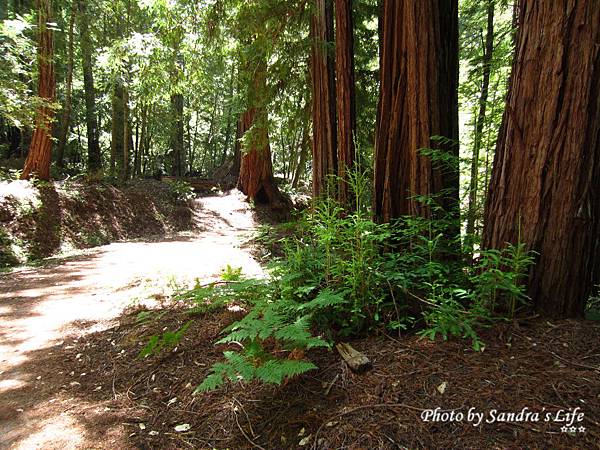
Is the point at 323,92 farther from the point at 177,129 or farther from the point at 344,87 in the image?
the point at 177,129

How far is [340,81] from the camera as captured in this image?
5.30m

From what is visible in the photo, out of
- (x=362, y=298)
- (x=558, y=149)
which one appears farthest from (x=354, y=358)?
(x=558, y=149)

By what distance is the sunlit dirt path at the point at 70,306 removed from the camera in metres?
2.48

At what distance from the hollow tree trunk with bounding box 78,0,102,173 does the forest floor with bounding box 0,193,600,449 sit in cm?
1291

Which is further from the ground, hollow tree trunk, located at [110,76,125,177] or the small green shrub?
hollow tree trunk, located at [110,76,125,177]

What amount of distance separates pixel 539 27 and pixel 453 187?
148cm

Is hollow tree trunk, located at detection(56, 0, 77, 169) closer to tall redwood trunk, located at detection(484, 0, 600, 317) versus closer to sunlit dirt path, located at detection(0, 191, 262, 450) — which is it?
sunlit dirt path, located at detection(0, 191, 262, 450)

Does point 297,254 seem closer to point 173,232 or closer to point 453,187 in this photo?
point 453,187

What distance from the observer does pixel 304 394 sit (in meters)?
2.25

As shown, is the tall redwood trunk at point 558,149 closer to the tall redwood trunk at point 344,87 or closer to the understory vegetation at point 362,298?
the understory vegetation at point 362,298

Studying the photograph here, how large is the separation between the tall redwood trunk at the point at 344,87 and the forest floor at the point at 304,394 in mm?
2865

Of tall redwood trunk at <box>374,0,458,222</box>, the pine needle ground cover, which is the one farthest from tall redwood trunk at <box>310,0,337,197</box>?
the pine needle ground cover

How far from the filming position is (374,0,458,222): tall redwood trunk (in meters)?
3.58

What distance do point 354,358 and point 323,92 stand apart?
15.0 ft
